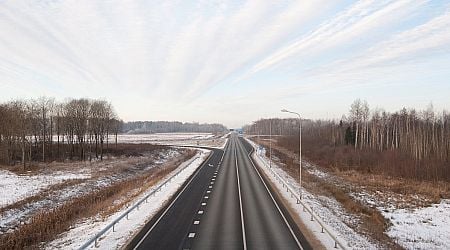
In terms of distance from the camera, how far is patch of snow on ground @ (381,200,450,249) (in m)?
23.1

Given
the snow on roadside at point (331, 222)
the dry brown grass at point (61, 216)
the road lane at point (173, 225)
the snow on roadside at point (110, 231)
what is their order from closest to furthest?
1. the road lane at point (173, 225)
2. the snow on roadside at point (110, 231)
3. the snow on roadside at point (331, 222)
4. the dry brown grass at point (61, 216)

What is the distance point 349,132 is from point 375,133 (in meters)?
8.52

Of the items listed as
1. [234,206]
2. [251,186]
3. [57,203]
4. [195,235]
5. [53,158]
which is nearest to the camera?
[195,235]

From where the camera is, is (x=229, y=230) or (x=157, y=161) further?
(x=157, y=161)

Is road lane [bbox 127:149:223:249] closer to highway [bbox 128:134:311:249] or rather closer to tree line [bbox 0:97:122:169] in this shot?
highway [bbox 128:134:311:249]

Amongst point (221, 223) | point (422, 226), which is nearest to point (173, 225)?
point (221, 223)

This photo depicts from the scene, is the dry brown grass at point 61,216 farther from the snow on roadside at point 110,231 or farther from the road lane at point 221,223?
the road lane at point 221,223

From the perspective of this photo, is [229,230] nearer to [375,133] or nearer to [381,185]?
[381,185]

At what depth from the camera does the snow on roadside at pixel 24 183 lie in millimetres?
32931

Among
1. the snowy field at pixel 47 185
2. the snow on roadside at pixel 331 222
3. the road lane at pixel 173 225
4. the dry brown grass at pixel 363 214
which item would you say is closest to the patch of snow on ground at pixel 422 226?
the dry brown grass at pixel 363 214

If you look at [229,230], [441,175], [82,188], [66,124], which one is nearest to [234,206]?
[229,230]

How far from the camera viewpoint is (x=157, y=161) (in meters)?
72.9

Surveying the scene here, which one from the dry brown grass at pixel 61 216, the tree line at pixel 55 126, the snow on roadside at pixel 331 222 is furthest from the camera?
the tree line at pixel 55 126

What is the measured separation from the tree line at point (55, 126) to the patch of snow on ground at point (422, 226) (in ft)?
183
